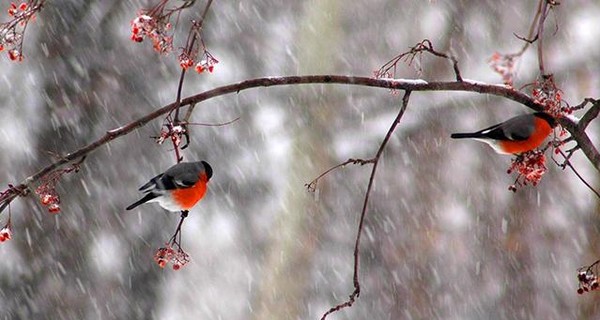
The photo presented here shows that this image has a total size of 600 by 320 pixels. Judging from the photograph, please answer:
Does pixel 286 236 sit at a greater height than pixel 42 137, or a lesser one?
lesser

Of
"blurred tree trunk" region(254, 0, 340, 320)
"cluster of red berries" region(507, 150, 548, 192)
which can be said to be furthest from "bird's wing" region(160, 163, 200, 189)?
"blurred tree trunk" region(254, 0, 340, 320)

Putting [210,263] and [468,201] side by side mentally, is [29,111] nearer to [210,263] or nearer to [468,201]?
[210,263]

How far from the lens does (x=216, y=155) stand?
17.6 feet

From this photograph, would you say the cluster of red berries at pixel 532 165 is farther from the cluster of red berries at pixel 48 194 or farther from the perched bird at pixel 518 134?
the cluster of red berries at pixel 48 194

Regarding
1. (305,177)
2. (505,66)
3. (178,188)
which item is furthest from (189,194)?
(305,177)

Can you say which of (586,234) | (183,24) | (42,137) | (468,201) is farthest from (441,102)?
(42,137)

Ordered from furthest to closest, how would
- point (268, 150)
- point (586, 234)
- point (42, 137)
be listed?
point (268, 150) → point (42, 137) → point (586, 234)

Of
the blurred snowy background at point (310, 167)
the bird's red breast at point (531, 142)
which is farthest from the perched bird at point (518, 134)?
the blurred snowy background at point (310, 167)

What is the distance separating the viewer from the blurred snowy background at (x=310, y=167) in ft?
16.6

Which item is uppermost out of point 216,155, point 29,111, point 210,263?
point 29,111

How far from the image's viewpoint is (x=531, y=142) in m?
1.98

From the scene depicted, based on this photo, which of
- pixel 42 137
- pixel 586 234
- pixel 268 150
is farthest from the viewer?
pixel 268 150

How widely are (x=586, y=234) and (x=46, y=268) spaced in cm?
346

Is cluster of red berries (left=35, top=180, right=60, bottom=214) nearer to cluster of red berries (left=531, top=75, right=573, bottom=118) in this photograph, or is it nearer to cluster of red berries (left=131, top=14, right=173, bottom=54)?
cluster of red berries (left=131, top=14, right=173, bottom=54)
